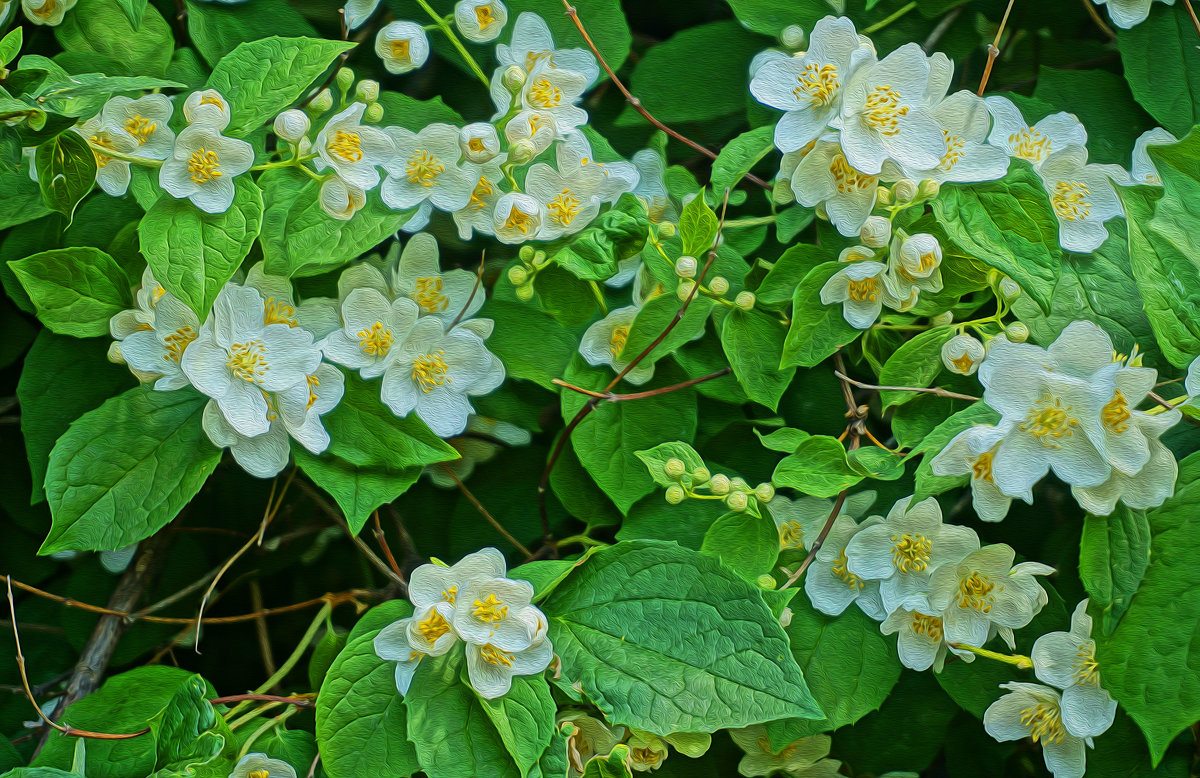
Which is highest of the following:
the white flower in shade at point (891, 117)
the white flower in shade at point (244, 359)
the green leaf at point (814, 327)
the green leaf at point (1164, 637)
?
the white flower in shade at point (891, 117)

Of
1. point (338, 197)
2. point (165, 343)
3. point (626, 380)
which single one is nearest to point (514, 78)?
point (338, 197)

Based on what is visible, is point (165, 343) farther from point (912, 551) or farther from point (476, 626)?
point (912, 551)

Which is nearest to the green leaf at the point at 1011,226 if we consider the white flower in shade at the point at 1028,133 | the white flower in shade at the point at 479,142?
the white flower in shade at the point at 1028,133

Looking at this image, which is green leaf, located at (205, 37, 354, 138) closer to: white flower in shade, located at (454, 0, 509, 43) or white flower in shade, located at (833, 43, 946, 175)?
white flower in shade, located at (454, 0, 509, 43)

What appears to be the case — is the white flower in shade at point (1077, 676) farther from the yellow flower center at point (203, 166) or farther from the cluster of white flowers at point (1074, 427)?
the yellow flower center at point (203, 166)

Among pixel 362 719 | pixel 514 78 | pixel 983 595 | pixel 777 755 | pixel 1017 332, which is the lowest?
pixel 777 755

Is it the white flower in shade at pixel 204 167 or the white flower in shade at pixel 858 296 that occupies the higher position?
the white flower in shade at pixel 204 167
